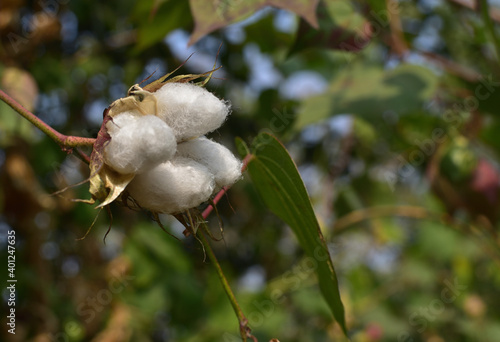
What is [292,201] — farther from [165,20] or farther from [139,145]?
[165,20]

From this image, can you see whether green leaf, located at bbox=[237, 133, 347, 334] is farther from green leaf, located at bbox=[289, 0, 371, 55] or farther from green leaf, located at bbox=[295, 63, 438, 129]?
green leaf, located at bbox=[295, 63, 438, 129]

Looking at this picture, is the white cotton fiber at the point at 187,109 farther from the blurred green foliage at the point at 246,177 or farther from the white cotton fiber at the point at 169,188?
the blurred green foliage at the point at 246,177

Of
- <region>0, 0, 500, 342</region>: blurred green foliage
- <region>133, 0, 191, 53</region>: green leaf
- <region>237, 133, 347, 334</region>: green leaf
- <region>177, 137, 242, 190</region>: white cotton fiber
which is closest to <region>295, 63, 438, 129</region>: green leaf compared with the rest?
<region>0, 0, 500, 342</region>: blurred green foliage

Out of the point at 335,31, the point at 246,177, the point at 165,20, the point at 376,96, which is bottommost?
the point at 246,177

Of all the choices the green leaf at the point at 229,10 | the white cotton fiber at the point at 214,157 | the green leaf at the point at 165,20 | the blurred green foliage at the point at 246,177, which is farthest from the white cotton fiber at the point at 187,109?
the blurred green foliage at the point at 246,177

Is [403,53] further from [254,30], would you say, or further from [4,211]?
[4,211]

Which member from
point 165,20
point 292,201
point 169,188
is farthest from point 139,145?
point 165,20

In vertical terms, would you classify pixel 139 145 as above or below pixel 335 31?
above
